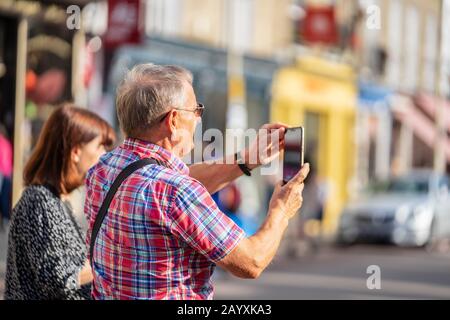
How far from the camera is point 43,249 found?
12.2 feet

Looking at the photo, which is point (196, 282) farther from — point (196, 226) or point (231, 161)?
point (231, 161)

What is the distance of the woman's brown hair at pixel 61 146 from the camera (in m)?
3.99

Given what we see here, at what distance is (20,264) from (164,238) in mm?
1025

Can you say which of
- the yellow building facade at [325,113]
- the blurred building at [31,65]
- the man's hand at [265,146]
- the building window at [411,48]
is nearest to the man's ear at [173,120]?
the man's hand at [265,146]

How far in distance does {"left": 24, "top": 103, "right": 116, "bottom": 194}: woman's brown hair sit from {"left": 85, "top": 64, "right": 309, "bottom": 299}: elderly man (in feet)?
2.55

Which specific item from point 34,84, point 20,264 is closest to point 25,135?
point 34,84

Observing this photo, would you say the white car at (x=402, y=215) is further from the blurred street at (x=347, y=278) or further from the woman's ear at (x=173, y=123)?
the woman's ear at (x=173, y=123)

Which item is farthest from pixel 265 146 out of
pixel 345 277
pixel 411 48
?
pixel 411 48

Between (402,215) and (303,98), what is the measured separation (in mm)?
8169

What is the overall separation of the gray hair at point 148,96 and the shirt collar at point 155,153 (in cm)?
4

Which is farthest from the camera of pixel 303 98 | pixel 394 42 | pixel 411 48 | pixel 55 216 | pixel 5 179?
pixel 411 48

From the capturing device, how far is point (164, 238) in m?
2.97

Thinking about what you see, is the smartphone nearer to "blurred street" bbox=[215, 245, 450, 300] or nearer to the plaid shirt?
the plaid shirt

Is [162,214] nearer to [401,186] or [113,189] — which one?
[113,189]
